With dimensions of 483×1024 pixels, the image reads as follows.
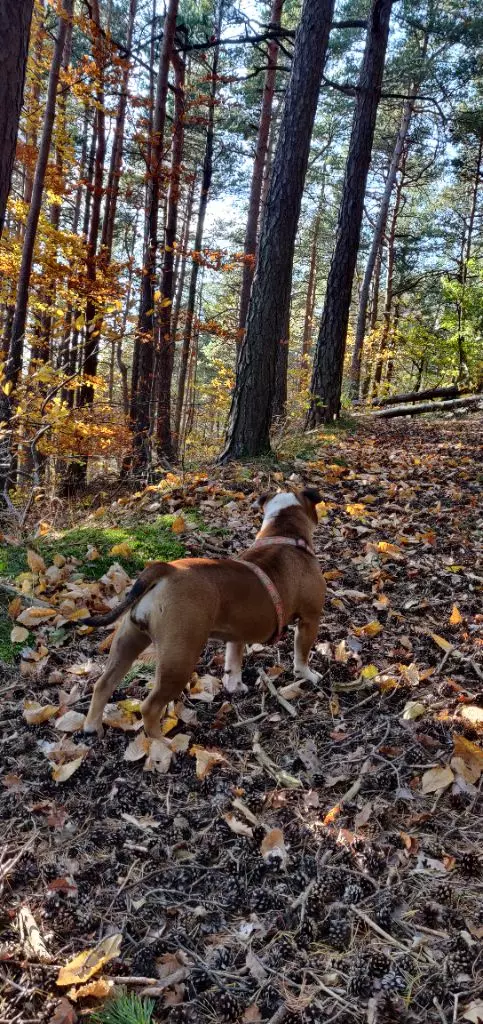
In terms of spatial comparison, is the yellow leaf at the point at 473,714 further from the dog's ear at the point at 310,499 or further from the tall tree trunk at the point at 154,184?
the tall tree trunk at the point at 154,184

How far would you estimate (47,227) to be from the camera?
12.1 meters

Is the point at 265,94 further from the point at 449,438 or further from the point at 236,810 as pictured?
the point at 236,810

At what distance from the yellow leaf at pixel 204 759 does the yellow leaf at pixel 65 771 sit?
61cm

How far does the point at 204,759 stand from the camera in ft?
10.1

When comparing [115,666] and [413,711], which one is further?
[413,711]

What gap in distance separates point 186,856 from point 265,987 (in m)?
0.66

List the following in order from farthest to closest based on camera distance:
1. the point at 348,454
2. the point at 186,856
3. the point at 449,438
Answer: the point at 449,438
the point at 348,454
the point at 186,856

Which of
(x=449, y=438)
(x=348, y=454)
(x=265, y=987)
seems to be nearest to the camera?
(x=265, y=987)

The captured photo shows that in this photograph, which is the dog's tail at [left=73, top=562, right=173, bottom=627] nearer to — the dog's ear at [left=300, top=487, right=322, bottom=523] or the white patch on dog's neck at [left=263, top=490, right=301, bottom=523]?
the white patch on dog's neck at [left=263, top=490, right=301, bottom=523]

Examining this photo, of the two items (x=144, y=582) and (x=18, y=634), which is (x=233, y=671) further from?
(x=18, y=634)

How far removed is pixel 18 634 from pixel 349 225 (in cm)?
1005

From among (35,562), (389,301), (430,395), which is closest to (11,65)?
(35,562)

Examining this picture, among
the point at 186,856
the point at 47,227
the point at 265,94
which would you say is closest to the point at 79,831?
the point at 186,856

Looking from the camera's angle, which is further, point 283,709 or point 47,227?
point 47,227
